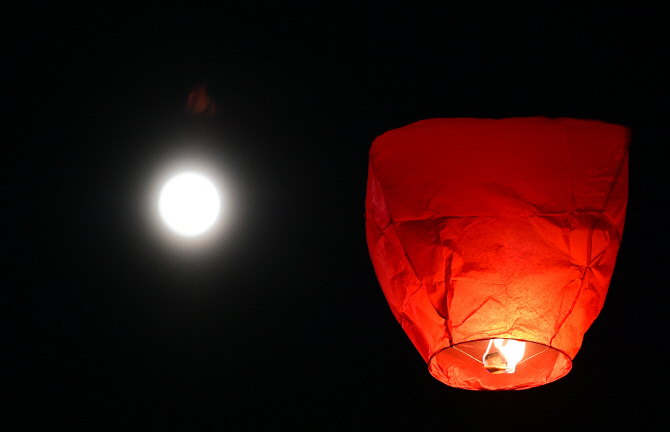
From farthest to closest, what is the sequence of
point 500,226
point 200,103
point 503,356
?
point 200,103, point 503,356, point 500,226

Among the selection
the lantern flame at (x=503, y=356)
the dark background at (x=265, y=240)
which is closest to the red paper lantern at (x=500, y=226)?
the lantern flame at (x=503, y=356)

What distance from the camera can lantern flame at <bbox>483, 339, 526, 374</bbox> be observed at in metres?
1.19

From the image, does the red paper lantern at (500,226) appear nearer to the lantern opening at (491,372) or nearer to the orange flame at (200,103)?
the lantern opening at (491,372)

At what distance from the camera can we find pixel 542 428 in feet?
8.32

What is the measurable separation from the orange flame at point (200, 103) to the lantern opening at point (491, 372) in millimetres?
Answer: 1976

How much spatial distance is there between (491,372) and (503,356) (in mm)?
49

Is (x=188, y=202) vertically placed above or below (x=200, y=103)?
below

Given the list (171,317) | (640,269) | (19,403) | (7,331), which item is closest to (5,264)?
(7,331)

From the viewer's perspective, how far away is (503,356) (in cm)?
122

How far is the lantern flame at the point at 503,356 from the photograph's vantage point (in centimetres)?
119

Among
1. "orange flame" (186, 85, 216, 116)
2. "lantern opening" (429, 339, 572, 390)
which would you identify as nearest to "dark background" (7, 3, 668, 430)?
"orange flame" (186, 85, 216, 116)

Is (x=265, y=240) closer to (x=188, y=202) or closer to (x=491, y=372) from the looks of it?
(x=188, y=202)

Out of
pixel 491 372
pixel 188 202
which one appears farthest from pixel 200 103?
pixel 491 372

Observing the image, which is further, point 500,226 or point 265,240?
point 265,240
